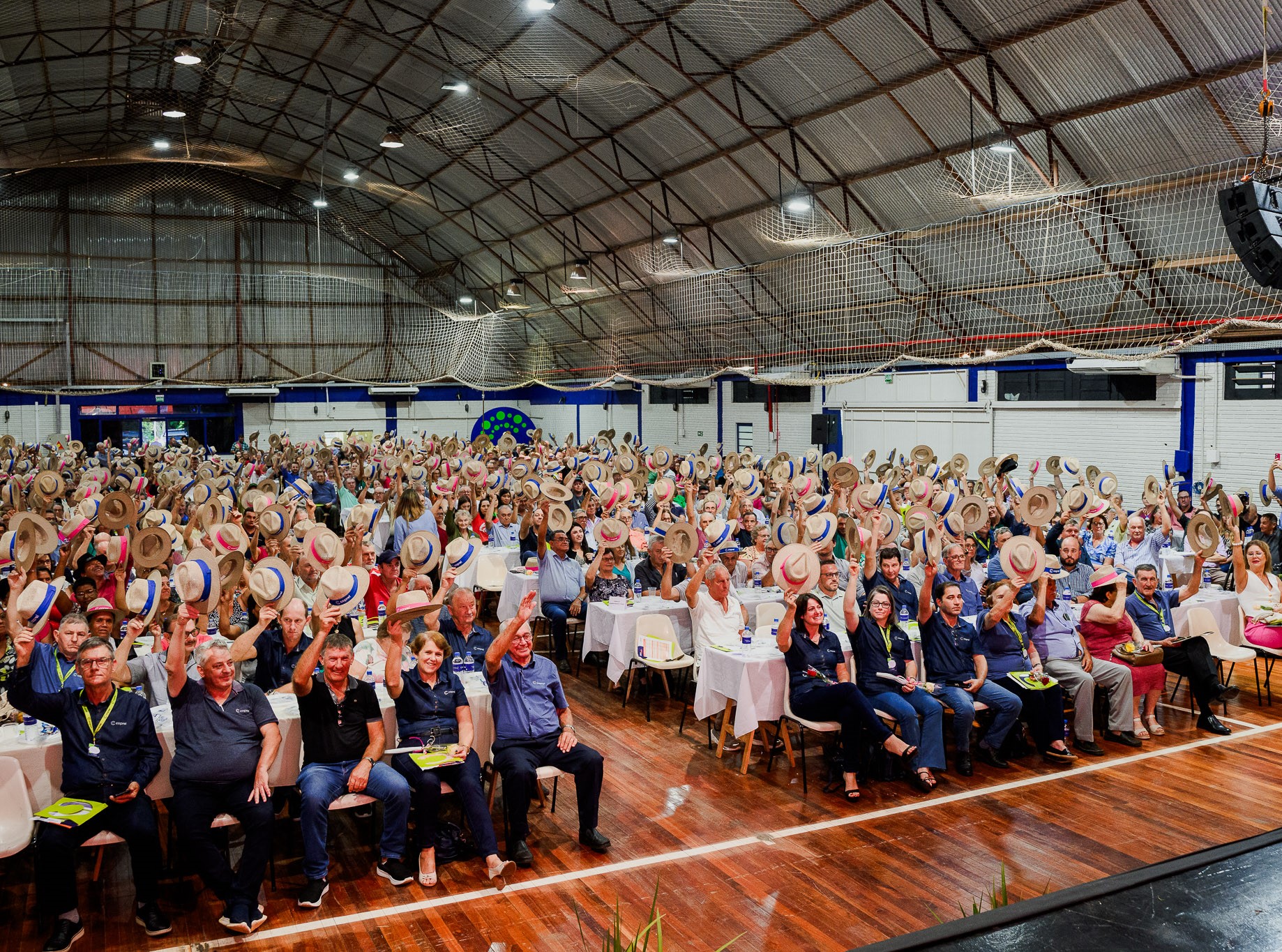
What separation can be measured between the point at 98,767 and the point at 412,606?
179cm

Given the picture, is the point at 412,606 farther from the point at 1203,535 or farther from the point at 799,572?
the point at 1203,535

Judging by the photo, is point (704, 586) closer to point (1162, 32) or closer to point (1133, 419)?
point (1162, 32)

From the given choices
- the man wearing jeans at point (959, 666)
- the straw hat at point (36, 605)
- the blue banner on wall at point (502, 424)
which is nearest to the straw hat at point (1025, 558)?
the man wearing jeans at point (959, 666)

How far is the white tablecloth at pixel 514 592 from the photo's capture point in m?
10.2

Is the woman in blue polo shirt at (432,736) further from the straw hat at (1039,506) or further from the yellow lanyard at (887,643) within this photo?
the straw hat at (1039,506)

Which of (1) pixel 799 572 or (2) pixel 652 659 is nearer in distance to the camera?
(1) pixel 799 572

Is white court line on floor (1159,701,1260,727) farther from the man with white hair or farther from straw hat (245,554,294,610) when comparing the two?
straw hat (245,554,294,610)

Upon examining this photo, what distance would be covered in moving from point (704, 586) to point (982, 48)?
10.2 m

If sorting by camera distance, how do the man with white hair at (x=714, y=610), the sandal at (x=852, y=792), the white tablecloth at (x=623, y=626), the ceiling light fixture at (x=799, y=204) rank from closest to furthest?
the sandal at (x=852, y=792) < the man with white hair at (x=714, y=610) < the white tablecloth at (x=623, y=626) < the ceiling light fixture at (x=799, y=204)

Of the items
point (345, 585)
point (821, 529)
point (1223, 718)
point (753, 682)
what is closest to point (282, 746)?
point (345, 585)

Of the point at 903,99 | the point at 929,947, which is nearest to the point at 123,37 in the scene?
the point at 903,99

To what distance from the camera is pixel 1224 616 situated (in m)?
9.11

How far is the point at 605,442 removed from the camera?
2467cm

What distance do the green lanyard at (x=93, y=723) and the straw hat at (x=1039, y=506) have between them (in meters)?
7.40
